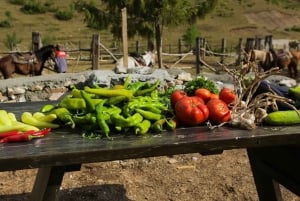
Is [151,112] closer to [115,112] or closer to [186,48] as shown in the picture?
[115,112]

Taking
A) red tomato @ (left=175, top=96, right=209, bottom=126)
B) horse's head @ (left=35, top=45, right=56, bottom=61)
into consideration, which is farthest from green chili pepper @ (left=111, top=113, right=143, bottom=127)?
horse's head @ (left=35, top=45, right=56, bottom=61)

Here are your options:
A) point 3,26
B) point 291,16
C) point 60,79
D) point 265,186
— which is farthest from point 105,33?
point 265,186

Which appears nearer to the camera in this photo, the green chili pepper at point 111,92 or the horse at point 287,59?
the green chili pepper at point 111,92

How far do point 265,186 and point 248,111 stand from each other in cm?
104

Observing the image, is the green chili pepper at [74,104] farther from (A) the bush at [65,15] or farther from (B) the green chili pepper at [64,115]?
(A) the bush at [65,15]

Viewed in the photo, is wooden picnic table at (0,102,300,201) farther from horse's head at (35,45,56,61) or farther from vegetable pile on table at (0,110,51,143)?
horse's head at (35,45,56,61)

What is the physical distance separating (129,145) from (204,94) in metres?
0.68

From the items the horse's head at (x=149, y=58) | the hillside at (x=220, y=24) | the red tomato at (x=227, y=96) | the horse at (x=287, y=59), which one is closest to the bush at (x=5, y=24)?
the hillside at (x=220, y=24)

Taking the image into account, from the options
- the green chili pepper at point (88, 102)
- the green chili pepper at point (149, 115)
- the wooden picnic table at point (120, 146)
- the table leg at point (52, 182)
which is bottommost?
the table leg at point (52, 182)

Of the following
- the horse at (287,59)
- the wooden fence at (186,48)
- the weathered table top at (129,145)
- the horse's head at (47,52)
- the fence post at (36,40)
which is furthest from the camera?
the horse at (287,59)

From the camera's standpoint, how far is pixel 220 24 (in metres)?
46.5

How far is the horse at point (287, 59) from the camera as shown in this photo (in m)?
15.1

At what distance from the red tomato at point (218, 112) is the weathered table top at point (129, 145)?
0.07m

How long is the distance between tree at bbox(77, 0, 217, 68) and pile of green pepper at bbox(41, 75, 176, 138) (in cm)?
1350
